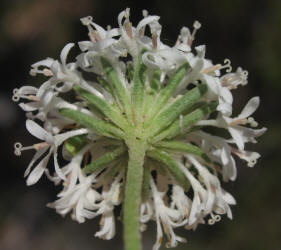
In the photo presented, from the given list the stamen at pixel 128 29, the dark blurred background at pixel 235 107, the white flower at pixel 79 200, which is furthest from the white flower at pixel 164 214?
the dark blurred background at pixel 235 107

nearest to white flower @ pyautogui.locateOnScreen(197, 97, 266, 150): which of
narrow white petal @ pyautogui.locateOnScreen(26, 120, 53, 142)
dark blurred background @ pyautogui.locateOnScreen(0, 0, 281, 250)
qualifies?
narrow white petal @ pyautogui.locateOnScreen(26, 120, 53, 142)

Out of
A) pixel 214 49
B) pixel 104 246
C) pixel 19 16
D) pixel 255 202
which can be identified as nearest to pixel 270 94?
pixel 214 49

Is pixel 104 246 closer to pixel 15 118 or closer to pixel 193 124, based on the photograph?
pixel 15 118

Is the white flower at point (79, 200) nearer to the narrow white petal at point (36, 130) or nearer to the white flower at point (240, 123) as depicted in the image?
the narrow white petal at point (36, 130)

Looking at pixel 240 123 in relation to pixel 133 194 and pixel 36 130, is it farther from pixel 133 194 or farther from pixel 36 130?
pixel 36 130

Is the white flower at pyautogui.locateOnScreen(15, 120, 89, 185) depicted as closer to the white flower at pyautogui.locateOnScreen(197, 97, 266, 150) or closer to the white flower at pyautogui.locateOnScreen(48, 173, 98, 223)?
the white flower at pyautogui.locateOnScreen(48, 173, 98, 223)

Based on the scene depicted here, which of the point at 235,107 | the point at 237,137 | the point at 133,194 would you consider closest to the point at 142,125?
the point at 133,194
